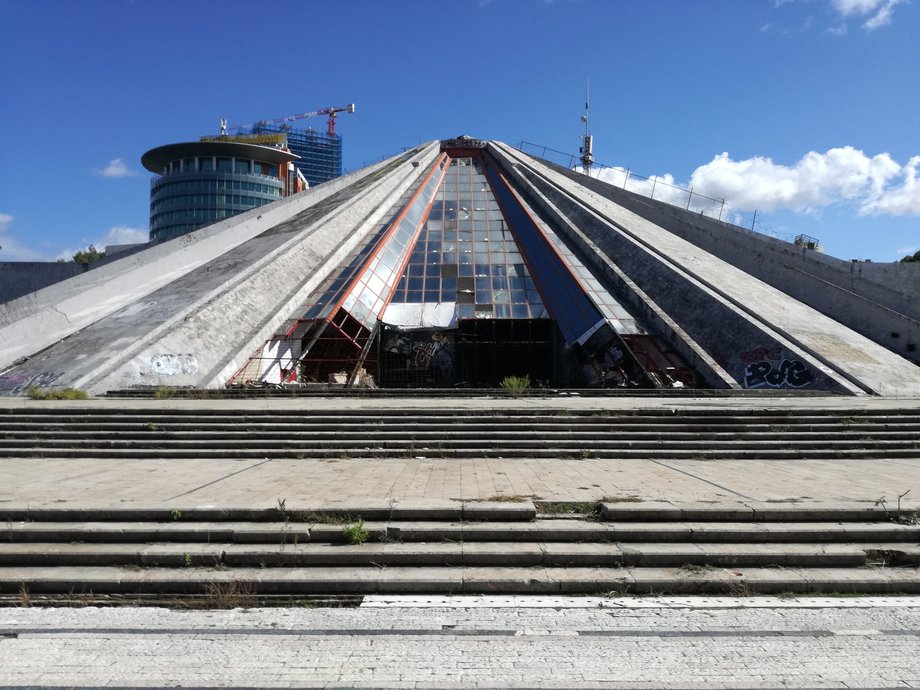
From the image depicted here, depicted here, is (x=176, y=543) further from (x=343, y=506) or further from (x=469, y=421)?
(x=469, y=421)

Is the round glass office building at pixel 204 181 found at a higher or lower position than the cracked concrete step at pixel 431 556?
higher

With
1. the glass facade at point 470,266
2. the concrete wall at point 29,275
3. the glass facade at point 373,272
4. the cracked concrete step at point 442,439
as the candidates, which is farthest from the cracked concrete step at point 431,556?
the concrete wall at point 29,275

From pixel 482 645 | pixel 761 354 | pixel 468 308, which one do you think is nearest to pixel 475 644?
pixel 482 645

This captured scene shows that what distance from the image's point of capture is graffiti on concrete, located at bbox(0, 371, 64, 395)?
45.3 ft

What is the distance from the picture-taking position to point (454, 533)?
5.09 m

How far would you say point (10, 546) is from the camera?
491 cm

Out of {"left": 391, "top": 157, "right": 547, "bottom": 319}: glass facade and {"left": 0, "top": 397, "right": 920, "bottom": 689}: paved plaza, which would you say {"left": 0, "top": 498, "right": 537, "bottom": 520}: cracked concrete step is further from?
{"left": 391, "top": 157, "right": 547, "bottom": 319}: glass facade

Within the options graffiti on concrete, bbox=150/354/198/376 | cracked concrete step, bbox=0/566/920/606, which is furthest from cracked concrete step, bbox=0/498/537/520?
graffiti on concrete, bbox=150/354/198/376

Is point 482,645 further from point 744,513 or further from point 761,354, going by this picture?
point 761,354

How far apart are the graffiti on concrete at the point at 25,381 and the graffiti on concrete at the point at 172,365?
2148 mm

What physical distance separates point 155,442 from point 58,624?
6081mm

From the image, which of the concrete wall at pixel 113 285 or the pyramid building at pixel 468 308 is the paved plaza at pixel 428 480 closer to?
the pyramid building at pixel 468 308

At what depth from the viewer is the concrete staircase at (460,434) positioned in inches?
361

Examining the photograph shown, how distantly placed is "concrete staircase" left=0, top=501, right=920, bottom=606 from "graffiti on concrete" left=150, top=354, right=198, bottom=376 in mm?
9846
